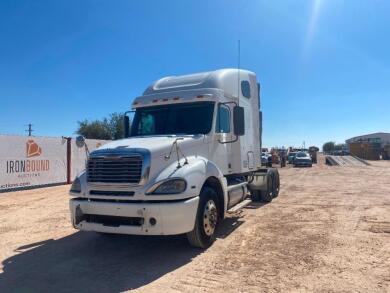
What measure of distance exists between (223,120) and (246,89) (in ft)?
6.98

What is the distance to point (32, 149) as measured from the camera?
17344 millimetres

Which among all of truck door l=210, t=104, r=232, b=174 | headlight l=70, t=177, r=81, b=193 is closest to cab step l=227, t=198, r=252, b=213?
truck door l=210, t=104, r=232, b=174

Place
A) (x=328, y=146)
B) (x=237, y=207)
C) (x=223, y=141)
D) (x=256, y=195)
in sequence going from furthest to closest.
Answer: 1. (x=328, y=146)
2. (x=256, y=195)
3. (x=237, y=207)
4. (x=223, y=141)

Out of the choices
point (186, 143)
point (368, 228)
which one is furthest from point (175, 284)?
point (368, 228)

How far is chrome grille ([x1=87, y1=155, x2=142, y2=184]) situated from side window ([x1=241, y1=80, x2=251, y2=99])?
4.37m


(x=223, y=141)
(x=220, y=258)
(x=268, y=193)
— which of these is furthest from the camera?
(x=268, y=193)

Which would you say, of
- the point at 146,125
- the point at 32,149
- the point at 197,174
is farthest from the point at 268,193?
the point at 32,149

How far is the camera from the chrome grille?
5.80 m

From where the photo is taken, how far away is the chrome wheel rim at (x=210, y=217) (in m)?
6.34

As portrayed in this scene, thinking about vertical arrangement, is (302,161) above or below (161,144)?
below

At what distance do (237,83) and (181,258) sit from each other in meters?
4.75

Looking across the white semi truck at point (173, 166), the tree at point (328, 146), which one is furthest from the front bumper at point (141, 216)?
the tree at point (328, 146)

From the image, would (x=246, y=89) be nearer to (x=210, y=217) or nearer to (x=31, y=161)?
(x=210, y=217)

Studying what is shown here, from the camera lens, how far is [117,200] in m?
5.85
